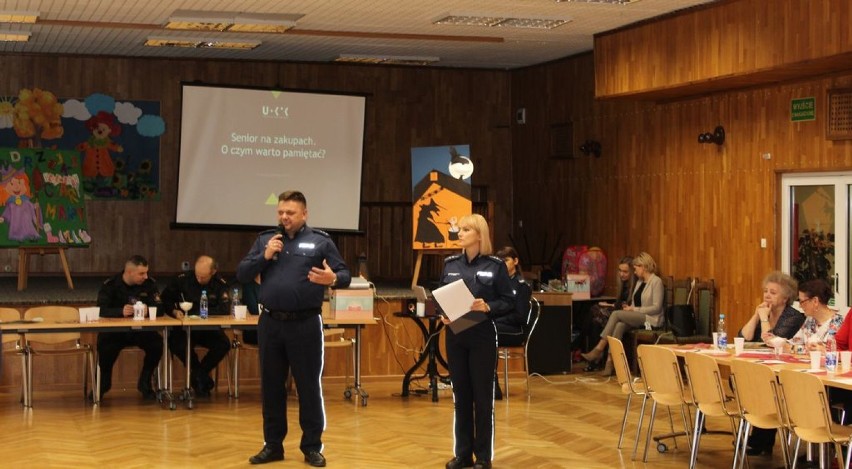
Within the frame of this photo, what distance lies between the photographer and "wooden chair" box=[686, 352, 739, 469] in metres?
7.12

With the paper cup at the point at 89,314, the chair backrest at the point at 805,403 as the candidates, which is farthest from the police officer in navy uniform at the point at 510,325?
the chair backrest at the point at 805,403

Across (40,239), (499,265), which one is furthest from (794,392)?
(40,239)

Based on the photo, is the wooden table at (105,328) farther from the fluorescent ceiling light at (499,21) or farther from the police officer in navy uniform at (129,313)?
the fluorescent ceiling light at (499,21)

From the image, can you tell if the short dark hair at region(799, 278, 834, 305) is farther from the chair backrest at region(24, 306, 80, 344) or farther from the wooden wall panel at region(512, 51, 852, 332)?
the chair backrest at region(24, 306, 80, 344)

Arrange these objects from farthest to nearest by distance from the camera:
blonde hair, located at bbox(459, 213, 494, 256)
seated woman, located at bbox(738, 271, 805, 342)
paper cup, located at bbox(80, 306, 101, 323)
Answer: paper cup, located at bbox(80, 306, 101, 323), seated woman, located at bbox(738, 271, 805, 342), blonde hair, located at bbox(459, 213, 494, 256)

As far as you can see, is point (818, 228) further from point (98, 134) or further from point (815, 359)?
point (98, 134)

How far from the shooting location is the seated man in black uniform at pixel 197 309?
10516mm

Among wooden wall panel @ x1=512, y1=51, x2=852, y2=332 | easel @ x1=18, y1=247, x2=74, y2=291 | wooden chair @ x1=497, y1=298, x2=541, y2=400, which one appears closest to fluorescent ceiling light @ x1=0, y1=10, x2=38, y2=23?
easel @ x1=18, y1=247, x2=74, y2=291

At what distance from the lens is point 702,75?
1103cm

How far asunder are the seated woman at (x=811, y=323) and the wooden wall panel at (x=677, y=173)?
292 cm

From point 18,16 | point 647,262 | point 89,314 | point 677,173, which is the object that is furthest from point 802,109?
point 18,16

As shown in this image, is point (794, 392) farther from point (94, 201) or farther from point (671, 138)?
point (94, 201)

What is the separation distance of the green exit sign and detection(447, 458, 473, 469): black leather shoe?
536cm

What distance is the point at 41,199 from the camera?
44.7ft
